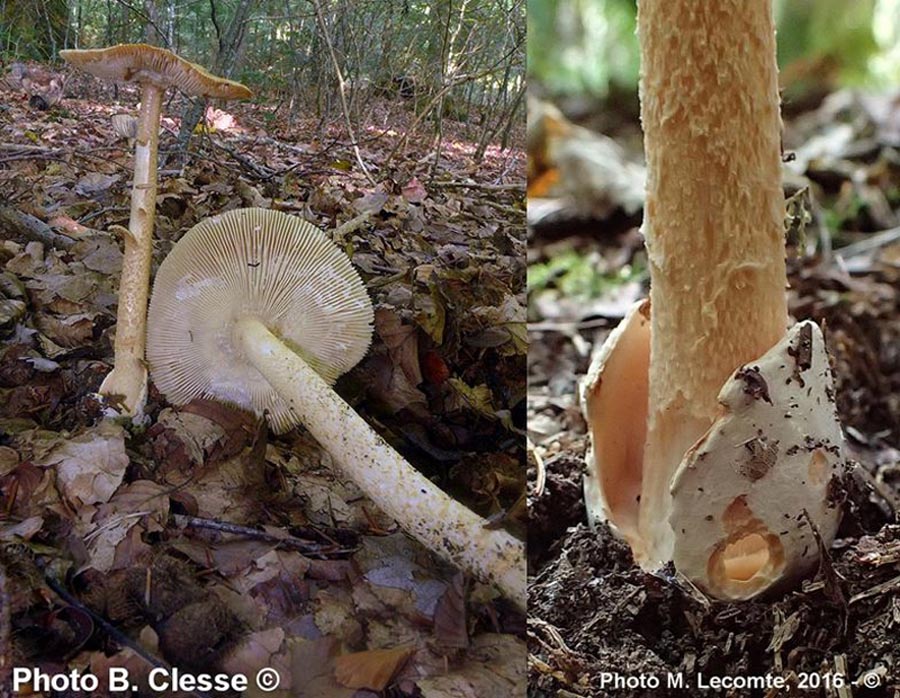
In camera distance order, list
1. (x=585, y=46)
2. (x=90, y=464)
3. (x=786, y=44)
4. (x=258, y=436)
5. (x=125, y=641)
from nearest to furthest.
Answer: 1. (x=125, y=641)
2. (x=90, y=464)
3. (x=258, y=436)
4. (x=585, y=46)
5. (x=786, y=44)

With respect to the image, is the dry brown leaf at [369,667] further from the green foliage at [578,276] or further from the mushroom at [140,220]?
the green foliage at [578,276]

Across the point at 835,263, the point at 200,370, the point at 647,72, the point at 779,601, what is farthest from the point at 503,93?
the point at 835,263

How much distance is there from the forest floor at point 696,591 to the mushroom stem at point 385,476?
0.36ft

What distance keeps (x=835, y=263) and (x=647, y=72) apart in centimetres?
139

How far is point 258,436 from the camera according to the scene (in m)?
1.29

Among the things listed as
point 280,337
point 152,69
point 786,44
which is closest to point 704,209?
point 280,337

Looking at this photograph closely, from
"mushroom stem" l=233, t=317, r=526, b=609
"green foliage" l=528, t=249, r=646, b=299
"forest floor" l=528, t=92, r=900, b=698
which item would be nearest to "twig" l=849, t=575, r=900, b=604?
"forest floor" l=528, t=92, r=900, b=698

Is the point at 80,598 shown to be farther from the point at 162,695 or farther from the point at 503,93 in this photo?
the point at 503,93

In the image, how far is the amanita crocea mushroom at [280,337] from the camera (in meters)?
1.26

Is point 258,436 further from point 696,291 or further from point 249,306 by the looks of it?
point 696,291

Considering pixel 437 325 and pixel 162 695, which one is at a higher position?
pixel 437 325

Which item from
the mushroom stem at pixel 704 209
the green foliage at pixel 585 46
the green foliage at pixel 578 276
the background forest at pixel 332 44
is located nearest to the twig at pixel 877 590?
the mushroom stem at pixel 704 209

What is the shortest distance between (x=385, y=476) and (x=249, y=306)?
1.18ft

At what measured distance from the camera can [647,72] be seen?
4.09 feet
